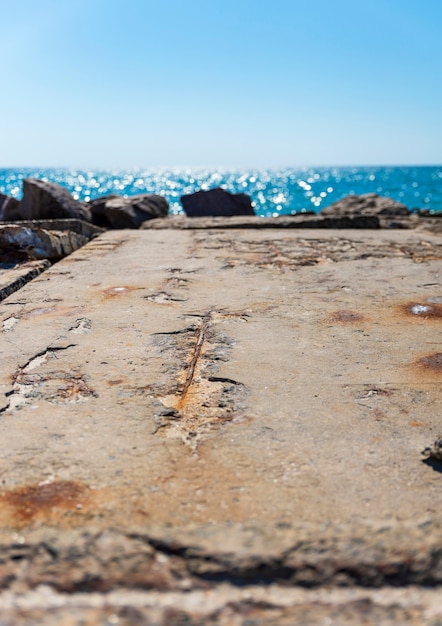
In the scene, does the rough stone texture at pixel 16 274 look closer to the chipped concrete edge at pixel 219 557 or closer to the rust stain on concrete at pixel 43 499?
the rust stain on concrete at pixel 43 499

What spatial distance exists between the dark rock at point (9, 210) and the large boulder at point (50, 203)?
0.61 meters

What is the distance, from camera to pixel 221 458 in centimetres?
119

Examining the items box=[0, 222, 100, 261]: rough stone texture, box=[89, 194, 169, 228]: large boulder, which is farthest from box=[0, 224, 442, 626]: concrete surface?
box=[89, 194, 169, 228]: large boulder

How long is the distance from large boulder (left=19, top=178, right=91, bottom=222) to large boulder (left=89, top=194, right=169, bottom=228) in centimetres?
21

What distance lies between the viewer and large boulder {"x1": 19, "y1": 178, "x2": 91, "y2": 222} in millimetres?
5367

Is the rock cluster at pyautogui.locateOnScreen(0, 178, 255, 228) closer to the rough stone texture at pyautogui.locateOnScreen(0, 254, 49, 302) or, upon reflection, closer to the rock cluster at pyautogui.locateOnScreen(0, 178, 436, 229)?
the rock cluster at pyautogui.locateOnScreen(0, 178, 436, 229)

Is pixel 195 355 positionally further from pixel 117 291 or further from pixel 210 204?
pixel 210 204

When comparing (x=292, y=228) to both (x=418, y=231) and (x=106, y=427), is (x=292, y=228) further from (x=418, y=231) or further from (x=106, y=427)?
(x=106, y=427)

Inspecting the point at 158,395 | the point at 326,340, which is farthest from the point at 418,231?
the point at 158,395

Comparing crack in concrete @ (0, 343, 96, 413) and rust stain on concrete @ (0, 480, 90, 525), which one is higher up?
crack in concrete @ (0, 343, 96, 413)

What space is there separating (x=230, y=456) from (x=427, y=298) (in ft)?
4.55

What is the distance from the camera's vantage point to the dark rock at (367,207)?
6289mm

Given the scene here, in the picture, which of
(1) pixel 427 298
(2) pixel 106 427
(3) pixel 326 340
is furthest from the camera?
(1) pixel 427 298

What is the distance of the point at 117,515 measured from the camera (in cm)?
101
